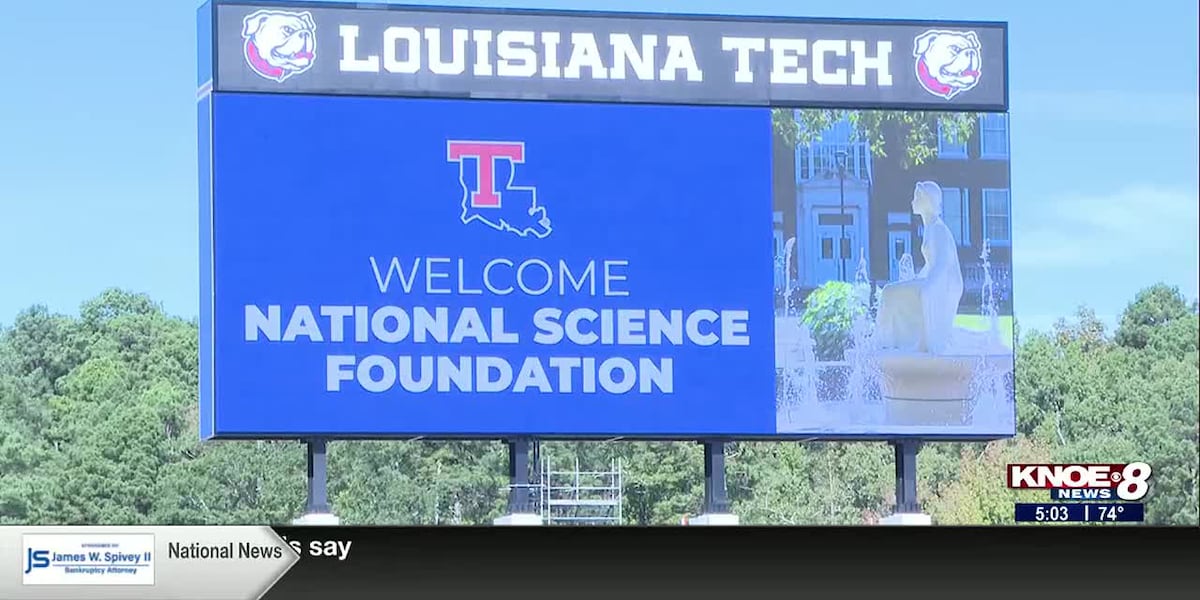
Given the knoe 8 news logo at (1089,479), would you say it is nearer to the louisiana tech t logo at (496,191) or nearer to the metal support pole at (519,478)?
the metal support pole at (519,478)

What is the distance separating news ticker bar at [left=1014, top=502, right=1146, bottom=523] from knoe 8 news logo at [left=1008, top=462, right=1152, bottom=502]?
14cm

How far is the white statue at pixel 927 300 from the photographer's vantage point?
2375cm

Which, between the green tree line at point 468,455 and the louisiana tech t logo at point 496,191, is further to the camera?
the green tree line at point 468,455

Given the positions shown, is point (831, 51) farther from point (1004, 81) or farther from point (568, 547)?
point (568, 547)

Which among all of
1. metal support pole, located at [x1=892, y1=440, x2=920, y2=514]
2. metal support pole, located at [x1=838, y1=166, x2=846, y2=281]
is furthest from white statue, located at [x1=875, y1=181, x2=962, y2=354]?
metal support pole, located at [x1=892, y1=440, x2=920, y2=514]

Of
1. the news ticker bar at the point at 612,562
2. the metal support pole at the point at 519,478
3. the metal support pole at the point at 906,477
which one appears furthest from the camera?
the metal support pole at the point at 906,477

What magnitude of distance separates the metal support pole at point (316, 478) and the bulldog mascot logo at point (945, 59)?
6.55 metres

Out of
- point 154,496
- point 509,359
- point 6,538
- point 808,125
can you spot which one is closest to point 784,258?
point 808,125

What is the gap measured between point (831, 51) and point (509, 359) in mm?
4175

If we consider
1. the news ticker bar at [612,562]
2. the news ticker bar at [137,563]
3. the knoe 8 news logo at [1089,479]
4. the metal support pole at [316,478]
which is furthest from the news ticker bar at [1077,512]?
the news ticker bar at [137,563]

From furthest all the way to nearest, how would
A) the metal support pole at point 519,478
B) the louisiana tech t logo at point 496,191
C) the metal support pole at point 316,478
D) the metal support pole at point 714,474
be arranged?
the metal support pole at point 714,474
the louisiana tech t logo at point 496,191
the metal support pole at point 519,478
the metal support pole at point 316,478

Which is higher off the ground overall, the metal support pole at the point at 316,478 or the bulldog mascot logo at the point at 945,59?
the bulldog mascot logo at the point at 945,59

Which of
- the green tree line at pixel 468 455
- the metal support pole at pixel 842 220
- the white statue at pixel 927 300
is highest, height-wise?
the metal support pole at pixel 842 220

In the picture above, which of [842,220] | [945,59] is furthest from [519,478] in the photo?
[945,59]
